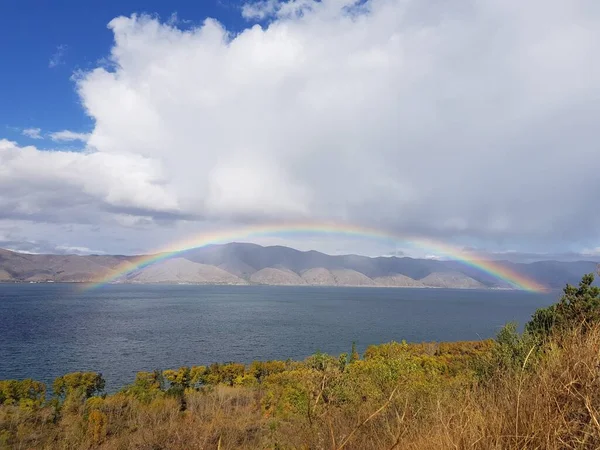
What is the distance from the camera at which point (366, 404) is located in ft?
31.5

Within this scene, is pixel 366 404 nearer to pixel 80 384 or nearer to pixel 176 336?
pixel 80 384

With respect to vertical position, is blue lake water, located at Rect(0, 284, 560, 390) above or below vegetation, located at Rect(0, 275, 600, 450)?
below

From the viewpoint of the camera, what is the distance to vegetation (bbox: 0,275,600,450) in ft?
7.72

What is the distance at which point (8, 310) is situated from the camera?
337 feet

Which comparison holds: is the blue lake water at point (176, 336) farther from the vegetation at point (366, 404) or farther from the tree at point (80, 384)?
the vegetation at point (366, 404)

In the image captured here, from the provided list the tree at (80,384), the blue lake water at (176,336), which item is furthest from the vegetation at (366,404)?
the blue lake water at (176,336)

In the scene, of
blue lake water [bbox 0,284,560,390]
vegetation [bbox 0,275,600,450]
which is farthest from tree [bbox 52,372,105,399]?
blue lake water [bbox 0,284,560,390]

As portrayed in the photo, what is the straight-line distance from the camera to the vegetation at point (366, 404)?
235 cm

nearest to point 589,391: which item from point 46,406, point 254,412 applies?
point 254,412

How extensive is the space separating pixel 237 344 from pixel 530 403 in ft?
206

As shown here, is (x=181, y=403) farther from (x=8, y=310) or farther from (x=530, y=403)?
(x=8, y=310)

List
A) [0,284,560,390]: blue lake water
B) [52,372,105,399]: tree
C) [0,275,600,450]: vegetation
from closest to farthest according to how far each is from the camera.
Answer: [0,275,600,450]: vegetation < [52,372,105,399]: tree < [0,284,560,390]: blue lake water

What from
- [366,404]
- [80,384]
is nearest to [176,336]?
[80,384]

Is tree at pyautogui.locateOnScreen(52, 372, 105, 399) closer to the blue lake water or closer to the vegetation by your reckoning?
the vegetation
